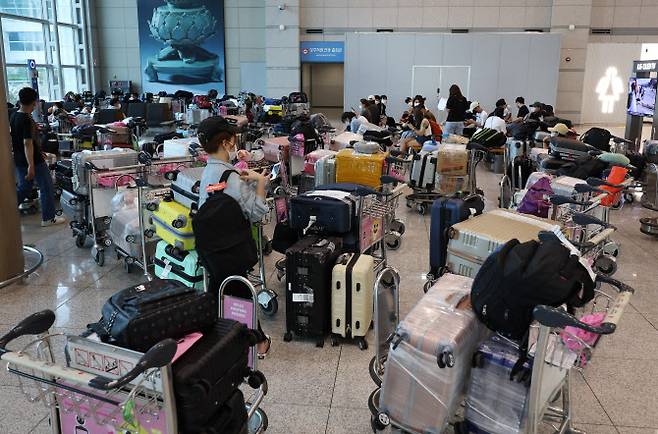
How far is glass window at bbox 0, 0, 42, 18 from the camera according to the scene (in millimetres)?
20266

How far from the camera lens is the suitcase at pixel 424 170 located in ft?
27.9

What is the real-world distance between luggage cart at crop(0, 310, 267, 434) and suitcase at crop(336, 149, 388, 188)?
4.77 metres

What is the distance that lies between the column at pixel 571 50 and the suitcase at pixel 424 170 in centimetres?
1560

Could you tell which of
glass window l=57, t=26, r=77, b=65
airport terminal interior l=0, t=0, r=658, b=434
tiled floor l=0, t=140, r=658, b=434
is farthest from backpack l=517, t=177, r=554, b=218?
glass window l=57, t=26, r=77, b=65

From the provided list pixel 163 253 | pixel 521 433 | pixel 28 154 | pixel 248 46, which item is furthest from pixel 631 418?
pixel 248 46

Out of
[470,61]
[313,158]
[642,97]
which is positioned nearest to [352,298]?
[313,158]

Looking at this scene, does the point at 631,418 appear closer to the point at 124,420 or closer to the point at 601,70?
the point at 124,420

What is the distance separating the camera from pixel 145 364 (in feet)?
6.23

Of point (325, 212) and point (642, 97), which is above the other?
point (642, 97)

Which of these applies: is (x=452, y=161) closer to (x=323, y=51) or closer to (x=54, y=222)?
(x=54, y=222)

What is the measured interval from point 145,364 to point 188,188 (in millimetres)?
2957

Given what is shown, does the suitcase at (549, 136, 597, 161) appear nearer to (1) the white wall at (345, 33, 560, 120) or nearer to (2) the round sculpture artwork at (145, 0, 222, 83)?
(1) the white wall at (345, 33, 560, 120)

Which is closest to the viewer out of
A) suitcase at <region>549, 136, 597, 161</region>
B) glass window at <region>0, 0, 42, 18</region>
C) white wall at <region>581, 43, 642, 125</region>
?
suitcase at <region>549, 136, 597, 161</region>

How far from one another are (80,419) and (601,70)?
78.8 ft
